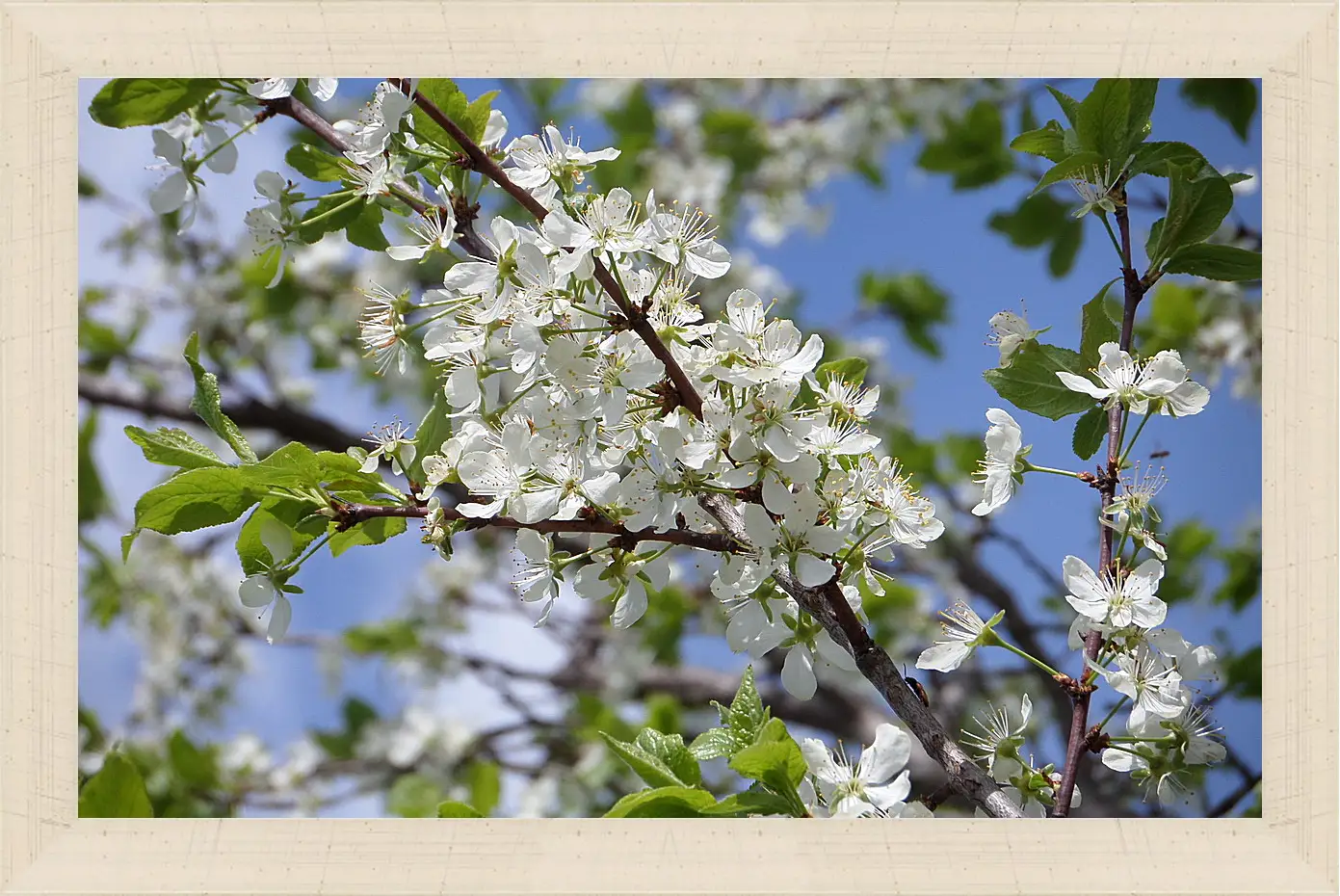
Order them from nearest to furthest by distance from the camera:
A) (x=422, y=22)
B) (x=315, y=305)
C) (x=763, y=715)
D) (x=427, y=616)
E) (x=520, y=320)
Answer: (x=520, y=320), (x=763, y=715), (x=422, y=22), (x=315, y=305), (x=427, y=616)

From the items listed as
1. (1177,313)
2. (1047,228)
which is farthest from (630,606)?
(1177,313)

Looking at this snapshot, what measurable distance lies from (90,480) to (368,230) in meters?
1.51

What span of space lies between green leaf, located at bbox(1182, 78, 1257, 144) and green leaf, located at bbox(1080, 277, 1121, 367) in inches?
16.1

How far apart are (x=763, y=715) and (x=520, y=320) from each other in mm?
465

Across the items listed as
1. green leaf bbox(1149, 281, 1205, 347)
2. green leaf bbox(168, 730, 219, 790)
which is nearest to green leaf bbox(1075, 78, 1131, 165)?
green leaf bbox(1149, 281, 1205, 347)

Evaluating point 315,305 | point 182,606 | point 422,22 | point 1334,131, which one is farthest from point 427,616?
point 1334,131

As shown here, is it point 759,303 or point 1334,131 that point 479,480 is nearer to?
point 759,303

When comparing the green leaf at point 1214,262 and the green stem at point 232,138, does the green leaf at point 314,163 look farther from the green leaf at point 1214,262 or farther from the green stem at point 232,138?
the green leaf at point 1214,262

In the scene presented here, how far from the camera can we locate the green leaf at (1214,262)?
1162 mm

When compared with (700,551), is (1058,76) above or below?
above

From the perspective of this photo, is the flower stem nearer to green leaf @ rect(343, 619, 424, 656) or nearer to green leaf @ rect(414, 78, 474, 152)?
green leaf @ rect(414, 78, 474, 152)

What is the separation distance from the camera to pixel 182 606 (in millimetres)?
4039

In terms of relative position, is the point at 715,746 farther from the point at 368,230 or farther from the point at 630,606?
the point at 368,230

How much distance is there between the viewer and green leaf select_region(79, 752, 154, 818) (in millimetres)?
1202
